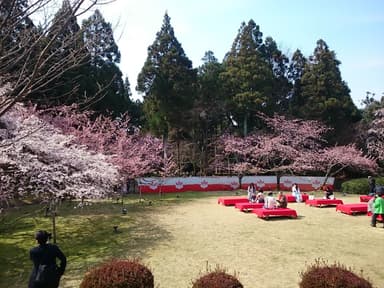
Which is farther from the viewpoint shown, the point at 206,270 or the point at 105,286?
the point at 206,270

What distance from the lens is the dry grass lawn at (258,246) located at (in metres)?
8.65

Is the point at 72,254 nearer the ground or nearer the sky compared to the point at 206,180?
nearer the ground

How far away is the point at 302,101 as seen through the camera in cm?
3622

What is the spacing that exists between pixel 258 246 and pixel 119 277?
675cm

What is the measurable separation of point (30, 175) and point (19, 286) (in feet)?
16.7

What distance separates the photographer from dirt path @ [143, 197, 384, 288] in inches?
340

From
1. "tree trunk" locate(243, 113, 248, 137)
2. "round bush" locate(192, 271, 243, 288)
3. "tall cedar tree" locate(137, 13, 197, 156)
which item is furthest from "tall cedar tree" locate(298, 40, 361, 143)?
"round bush" locate(192, 271, 243, 288)

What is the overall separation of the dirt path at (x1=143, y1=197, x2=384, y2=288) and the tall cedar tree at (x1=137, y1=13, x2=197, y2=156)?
1671 centimetres

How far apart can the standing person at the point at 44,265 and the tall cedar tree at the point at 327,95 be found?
3136 cm

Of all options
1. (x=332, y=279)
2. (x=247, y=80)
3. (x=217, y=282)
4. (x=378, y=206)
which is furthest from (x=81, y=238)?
(x=247, y=80)

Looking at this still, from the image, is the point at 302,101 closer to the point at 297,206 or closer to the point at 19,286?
the point at 297,206

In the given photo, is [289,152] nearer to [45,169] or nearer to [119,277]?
[45,169]

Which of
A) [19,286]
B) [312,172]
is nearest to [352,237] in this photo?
[19,286]

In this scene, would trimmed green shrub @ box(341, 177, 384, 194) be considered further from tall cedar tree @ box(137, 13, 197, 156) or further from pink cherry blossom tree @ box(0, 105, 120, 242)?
pink cherry blossom tree @ box(0, 105, 120, 242)
